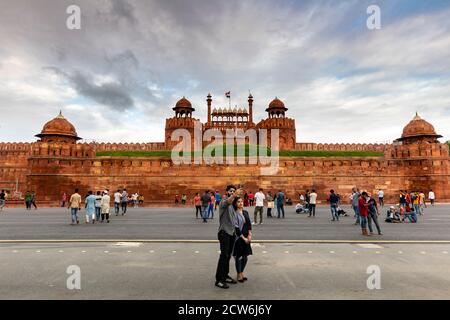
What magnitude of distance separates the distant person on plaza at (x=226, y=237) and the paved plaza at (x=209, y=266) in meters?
0.23

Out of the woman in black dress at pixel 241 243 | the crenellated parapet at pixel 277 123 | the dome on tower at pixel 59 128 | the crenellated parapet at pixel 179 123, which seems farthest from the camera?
→ the crenellated parapet at pixel 277 123

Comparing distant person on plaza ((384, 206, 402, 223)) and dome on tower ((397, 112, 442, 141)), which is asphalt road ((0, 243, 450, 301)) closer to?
distant person on plaza ((384, 206, 402, 223))

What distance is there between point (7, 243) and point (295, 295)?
27.1ft

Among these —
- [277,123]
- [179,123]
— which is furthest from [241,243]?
[277,123]

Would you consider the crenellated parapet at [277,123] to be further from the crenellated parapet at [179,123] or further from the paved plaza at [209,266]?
the paved plaza at [209,266]

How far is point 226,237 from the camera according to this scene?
5.21 metres

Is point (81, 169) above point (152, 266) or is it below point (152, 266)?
above

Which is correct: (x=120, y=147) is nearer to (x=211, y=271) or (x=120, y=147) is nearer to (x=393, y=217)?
(x=393, y=217)

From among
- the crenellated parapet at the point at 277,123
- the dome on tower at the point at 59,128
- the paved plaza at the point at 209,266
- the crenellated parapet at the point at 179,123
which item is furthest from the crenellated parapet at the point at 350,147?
the dome on tower at the point at 59,128

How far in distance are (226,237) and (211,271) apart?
1020 millimetres

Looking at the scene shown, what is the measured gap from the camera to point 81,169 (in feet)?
106

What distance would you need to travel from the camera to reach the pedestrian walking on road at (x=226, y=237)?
4945mm
